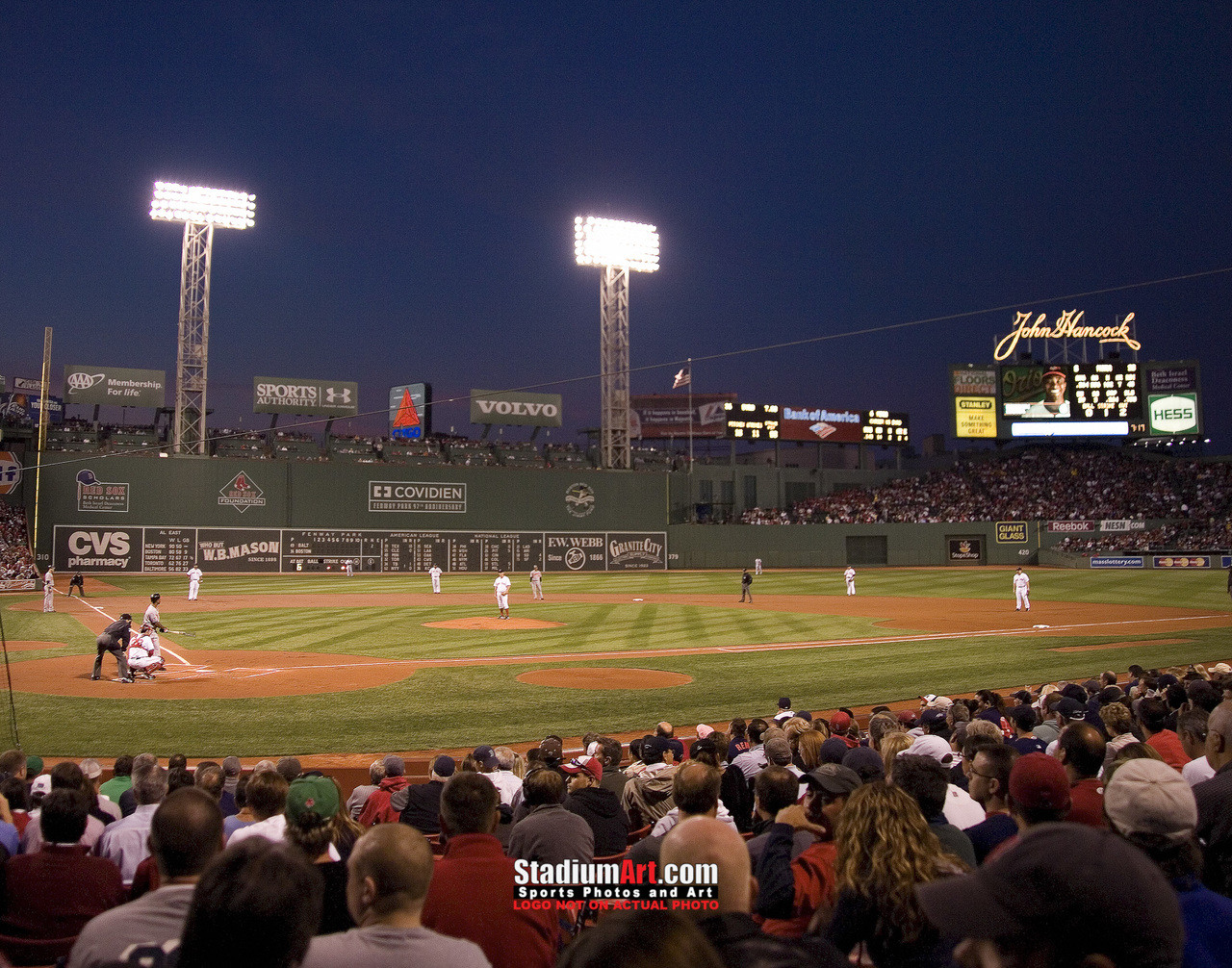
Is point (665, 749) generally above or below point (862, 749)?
below

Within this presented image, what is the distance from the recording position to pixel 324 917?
3352 mm

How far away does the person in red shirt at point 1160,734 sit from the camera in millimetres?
6520

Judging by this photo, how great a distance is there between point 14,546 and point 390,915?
164 ft

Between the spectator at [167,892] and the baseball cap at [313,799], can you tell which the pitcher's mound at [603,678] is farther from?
the spectator at [167,892]

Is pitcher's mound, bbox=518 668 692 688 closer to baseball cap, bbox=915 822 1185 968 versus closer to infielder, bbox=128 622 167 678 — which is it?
infielder, bbox=128 622 167 678

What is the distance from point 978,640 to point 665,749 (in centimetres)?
1758

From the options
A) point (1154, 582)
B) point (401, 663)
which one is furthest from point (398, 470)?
point (1154, 582)

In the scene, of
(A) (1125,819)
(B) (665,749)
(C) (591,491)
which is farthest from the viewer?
(C) (591,491)

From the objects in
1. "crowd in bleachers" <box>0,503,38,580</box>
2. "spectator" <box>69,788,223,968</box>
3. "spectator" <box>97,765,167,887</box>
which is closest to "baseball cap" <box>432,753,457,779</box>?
"spectator" <box>97,765,167,887</box>

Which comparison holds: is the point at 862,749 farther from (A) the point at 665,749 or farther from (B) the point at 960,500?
(B) the point at 960,500

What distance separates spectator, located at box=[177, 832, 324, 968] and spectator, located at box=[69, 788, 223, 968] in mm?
300

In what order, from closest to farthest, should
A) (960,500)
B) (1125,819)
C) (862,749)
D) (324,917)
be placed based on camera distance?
(1125,819) < (324,917) < (862,749) < (960,500)

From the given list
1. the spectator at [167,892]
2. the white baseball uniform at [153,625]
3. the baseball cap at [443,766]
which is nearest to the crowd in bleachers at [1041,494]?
the white baseball uniform at [153,625]

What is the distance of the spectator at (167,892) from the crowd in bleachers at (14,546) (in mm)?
46157
